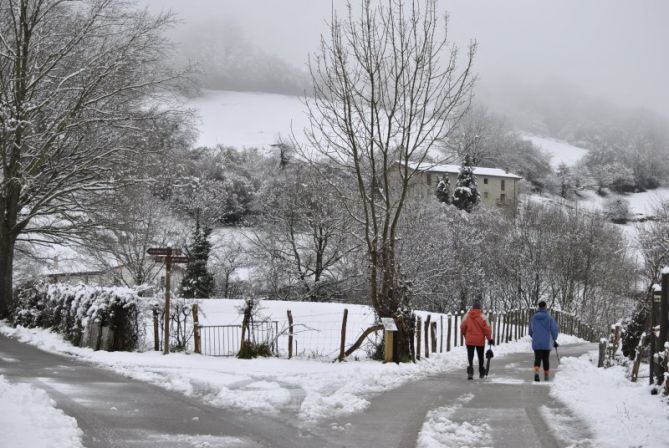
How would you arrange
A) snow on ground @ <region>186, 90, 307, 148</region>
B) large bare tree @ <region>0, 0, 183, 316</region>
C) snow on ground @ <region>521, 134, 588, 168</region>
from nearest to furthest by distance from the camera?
1. large bare tree @ <region>0, 0, 183, 316</region>
2. snow on ground @ <region>186, 90, 307, 148</region>
3. snow on ground @ <region>521, 134, 588, 168</region>

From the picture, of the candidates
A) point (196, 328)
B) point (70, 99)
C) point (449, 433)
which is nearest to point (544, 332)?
point (449, 433)

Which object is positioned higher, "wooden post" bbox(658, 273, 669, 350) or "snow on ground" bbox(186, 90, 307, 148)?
"snow on ground" bbox(186, 90, 307, 148)

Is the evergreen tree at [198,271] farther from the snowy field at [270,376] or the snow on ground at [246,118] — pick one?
the snow on ground at [246,118]

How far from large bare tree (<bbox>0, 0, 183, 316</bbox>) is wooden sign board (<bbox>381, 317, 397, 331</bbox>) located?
12.5 meters

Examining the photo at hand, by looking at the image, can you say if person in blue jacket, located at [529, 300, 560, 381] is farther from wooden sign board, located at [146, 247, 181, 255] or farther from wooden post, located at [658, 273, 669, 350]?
wooden sign board, located at [146, 247, 181, 255]

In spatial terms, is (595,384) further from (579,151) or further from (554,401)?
(579,151)

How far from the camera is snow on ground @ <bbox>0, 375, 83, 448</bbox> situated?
21.4 ft

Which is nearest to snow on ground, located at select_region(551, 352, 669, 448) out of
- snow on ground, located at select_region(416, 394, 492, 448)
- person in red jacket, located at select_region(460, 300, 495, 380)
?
snow on ground, located at select_region(416, 394, 492, 448)

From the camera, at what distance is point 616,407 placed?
8.77 meters

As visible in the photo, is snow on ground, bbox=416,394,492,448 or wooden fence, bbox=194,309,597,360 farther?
wooden fence, bbox=194,309,597,360

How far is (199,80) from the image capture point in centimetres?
2436

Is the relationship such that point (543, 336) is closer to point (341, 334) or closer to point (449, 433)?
point (341, 334)

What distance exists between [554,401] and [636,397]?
130cm

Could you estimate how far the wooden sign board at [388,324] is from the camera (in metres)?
13.8
